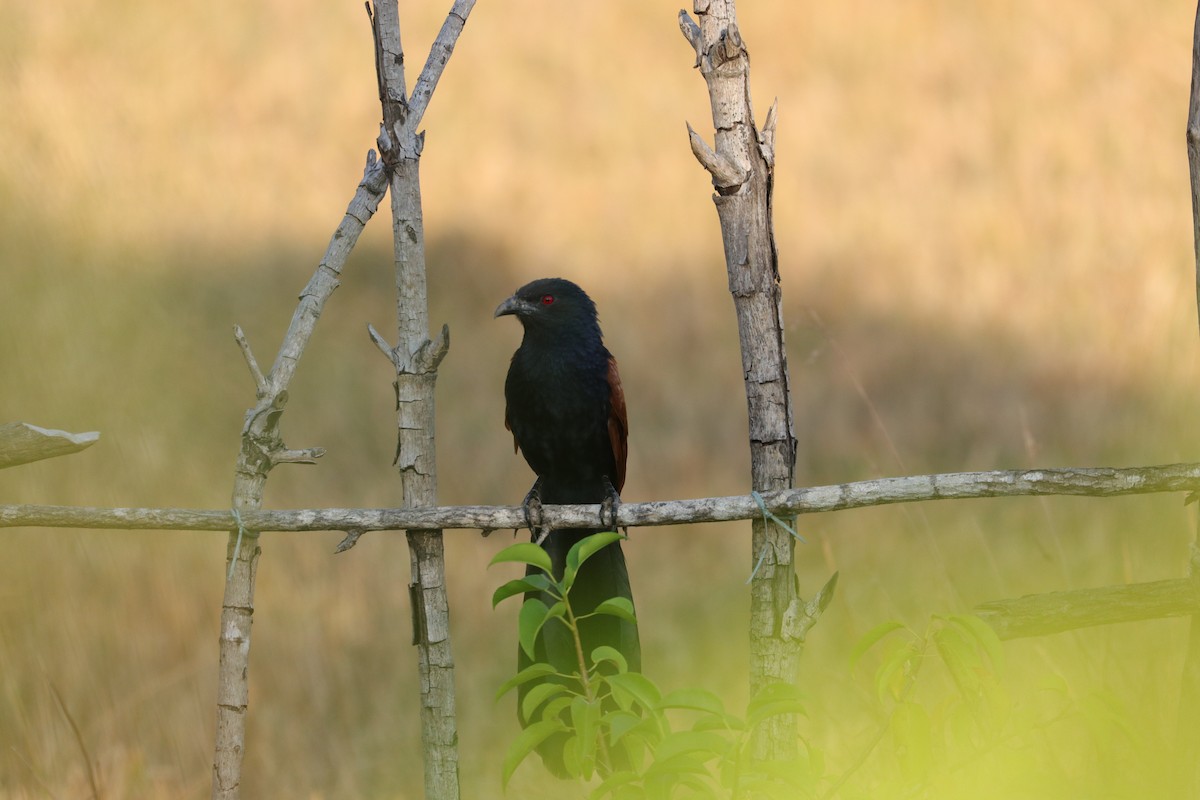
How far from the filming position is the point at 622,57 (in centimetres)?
977

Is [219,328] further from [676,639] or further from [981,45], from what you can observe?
[981,45]

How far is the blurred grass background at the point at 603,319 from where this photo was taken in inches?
167

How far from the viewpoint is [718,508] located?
2.42 m

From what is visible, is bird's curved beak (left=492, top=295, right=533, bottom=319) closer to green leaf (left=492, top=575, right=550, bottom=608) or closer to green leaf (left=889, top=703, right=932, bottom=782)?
green leaf (left=492, top=575, right=550, bottom=608)

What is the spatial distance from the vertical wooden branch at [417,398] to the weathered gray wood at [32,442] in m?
0.71

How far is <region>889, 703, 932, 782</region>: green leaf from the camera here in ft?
5.86

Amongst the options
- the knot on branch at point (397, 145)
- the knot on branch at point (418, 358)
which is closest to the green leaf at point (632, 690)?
the knot on branch at point (418, 358)

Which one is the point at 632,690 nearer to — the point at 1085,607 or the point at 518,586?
the point at 518,586

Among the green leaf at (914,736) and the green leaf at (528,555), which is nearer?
the green leaf at (914,736)

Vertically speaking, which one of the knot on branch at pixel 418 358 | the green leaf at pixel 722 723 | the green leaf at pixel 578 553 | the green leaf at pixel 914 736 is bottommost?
the green leaf at pixel 914 736

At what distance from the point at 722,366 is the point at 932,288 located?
5.31ft

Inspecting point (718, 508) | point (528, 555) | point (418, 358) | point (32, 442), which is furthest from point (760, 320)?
point (32, 442)

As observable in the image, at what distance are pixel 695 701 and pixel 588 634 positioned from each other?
3.51 ft

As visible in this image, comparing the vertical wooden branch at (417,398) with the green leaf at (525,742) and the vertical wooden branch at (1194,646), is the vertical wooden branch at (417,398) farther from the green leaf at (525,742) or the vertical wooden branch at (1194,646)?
the vertical wooden branch at (1194,646)
